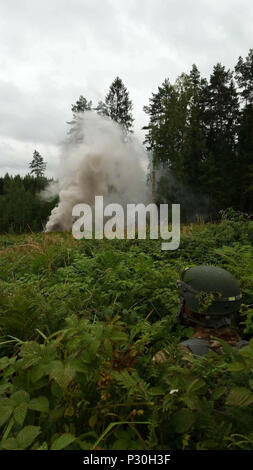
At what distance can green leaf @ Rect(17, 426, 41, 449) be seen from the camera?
125 cm

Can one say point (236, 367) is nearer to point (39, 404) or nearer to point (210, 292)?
point (39, 404)

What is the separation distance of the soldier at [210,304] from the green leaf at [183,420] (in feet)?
4.21

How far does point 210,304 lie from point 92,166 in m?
25.4

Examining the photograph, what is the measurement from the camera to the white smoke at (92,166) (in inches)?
1057

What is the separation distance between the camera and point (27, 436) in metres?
1.28

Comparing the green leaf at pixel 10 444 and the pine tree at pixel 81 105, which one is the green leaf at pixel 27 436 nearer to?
the green leaf at pixel 10 444

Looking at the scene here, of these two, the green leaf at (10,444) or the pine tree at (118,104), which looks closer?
the green leaf at (10,444)

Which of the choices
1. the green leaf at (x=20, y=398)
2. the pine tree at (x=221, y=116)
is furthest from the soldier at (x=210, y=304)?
the pine tree at (x=221, y=116)

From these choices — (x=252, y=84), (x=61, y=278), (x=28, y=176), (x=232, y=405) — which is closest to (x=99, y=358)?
(x=232, y=405)

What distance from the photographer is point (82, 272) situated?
5.30m

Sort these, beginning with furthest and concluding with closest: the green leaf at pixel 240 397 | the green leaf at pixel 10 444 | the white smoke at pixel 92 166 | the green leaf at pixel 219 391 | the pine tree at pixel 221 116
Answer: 1. the pine tree at pixel 221 116
2. the white smoke at pixel 92 166
3. the green leaf at pixel 219 391
4. the green leaf at pixel 240 397
5. the green leaf at pixel 10 444

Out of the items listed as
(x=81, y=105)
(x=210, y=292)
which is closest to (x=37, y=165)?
(x=81, y=105)
